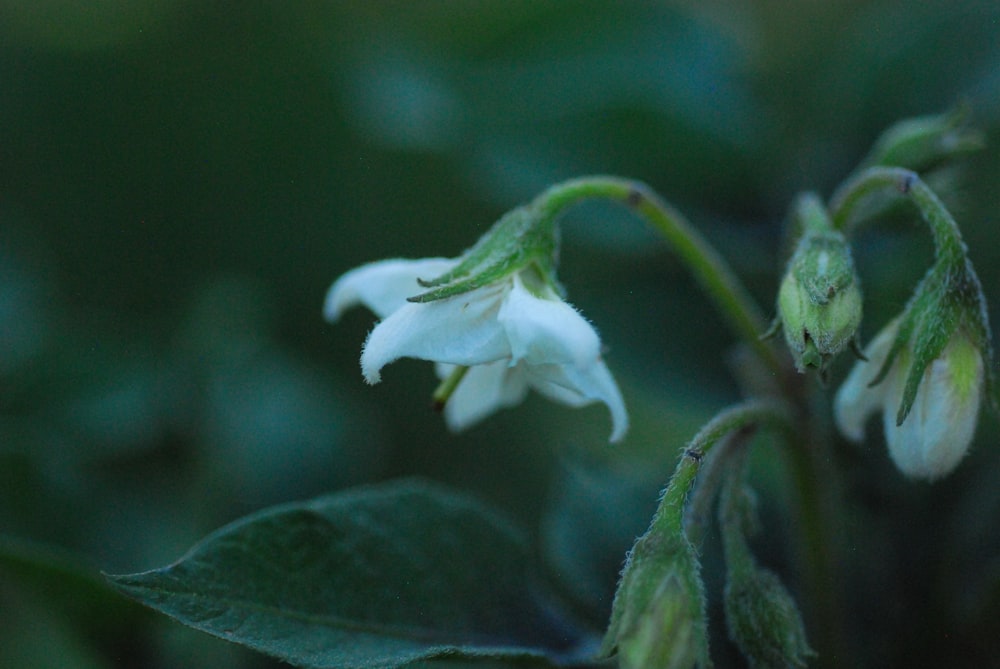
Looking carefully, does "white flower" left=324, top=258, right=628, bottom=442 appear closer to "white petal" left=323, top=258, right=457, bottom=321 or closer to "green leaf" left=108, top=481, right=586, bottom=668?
"white petal" left=323, top=258, right=457, bottom=321

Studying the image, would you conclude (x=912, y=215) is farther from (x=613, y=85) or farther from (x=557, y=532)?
(x=557, y=532)

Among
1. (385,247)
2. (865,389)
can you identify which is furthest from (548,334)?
(385,247)

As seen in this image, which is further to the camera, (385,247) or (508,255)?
(385,247)

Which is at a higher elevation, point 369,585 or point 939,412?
A: point 939,412

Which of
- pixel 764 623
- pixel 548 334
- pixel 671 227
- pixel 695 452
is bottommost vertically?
pixel 764 623

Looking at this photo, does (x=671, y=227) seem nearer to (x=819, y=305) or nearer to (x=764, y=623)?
(x=819, y=305)

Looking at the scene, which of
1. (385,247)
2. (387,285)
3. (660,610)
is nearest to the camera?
(660,610)

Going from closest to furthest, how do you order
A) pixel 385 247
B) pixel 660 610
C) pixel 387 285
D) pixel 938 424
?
1. pixel 660 610
2. pixel 938 424
3. pixel 387 285
4. pixel 385 247

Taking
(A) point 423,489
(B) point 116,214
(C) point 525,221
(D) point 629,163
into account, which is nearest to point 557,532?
(A) point 423,489
